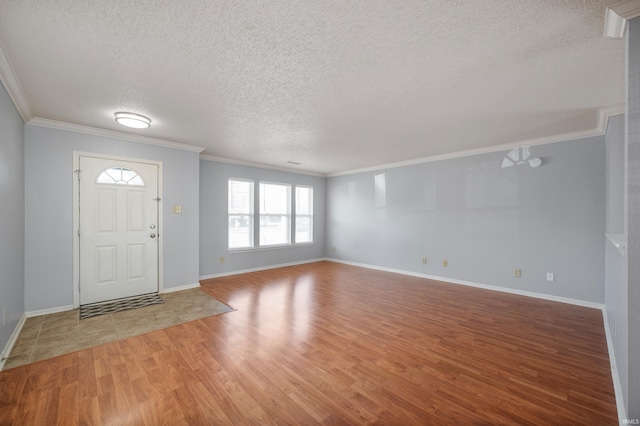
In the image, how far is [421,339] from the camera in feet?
8.91

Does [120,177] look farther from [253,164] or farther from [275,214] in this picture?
[275,214]

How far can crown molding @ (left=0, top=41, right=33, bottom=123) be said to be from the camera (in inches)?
80.4

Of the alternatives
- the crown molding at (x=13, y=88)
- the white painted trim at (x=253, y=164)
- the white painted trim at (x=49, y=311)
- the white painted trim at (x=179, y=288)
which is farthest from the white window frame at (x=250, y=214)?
the crown molding at (x=13, y=88)

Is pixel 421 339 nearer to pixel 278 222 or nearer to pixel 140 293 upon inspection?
pixel 140 293

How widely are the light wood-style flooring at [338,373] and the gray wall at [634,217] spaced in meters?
0.40

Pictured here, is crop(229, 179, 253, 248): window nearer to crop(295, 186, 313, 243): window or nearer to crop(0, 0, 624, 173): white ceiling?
crop(295, 186, 313, 243): window

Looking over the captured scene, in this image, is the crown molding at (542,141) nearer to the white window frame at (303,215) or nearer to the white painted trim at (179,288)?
the white window frame at (303,215)

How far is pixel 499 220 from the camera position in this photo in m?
4.47

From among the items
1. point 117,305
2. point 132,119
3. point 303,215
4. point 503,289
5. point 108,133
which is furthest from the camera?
point 303,215

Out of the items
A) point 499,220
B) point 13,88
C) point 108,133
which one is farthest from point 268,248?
point 499,220

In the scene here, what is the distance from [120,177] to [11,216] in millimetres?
1461

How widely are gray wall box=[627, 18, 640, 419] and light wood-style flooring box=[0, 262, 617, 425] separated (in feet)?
1.31

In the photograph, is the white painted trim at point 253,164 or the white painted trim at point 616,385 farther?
the white painted trim at point 253,164

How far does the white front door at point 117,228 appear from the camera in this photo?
3.62 meters
